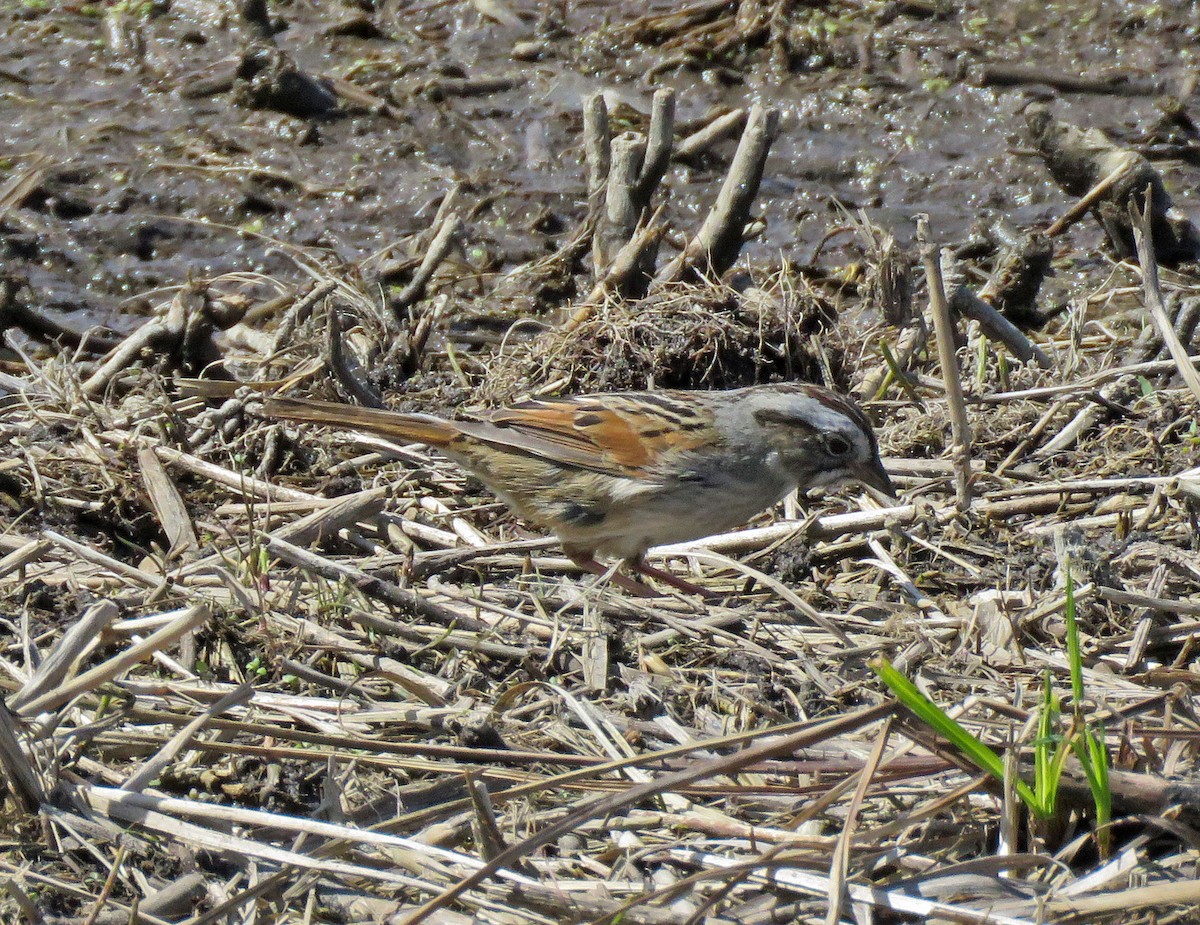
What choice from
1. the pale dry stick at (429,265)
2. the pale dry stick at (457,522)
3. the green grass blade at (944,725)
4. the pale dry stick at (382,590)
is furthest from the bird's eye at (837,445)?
the pale dry stick at (429,265)

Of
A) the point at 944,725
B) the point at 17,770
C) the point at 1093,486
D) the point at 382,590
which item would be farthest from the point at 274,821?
the point at 1093,486

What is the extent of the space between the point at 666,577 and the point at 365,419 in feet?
3.87

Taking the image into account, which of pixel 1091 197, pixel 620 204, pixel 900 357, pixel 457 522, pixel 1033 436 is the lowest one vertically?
pixel 457 522

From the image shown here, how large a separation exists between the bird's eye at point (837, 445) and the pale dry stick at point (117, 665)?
250 cm

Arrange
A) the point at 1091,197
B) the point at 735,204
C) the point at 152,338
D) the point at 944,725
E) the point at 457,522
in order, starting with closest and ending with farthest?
the point at 944,725 → the point at 457,522 → the point at 152,338 → the point at 735,204 → the point at 1091,197

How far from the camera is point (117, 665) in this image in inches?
130

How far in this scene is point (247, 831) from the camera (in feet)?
11.1

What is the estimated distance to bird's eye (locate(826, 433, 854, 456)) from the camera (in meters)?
5.12

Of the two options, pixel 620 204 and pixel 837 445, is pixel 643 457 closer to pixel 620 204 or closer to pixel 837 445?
pixel 837 445

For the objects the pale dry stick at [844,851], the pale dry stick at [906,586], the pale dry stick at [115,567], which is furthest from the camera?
the pale dry stick at [906,586]

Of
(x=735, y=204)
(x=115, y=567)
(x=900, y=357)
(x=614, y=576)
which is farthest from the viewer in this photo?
(x=735, y=204)

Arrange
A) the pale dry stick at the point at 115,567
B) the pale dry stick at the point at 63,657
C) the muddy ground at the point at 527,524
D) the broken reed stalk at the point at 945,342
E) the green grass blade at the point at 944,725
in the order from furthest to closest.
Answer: the pale dry stick at the point at 115,567
the broken reed stalk at the point at 945,342
the pale dry stick at the point at 63,657
the muddy ground at the point at 527,524
the green grass blade at the point at 944,725

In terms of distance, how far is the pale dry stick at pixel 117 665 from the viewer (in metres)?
3.29

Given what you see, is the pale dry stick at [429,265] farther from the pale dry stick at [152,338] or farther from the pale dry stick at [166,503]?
the pale dry stick at [166,503]
